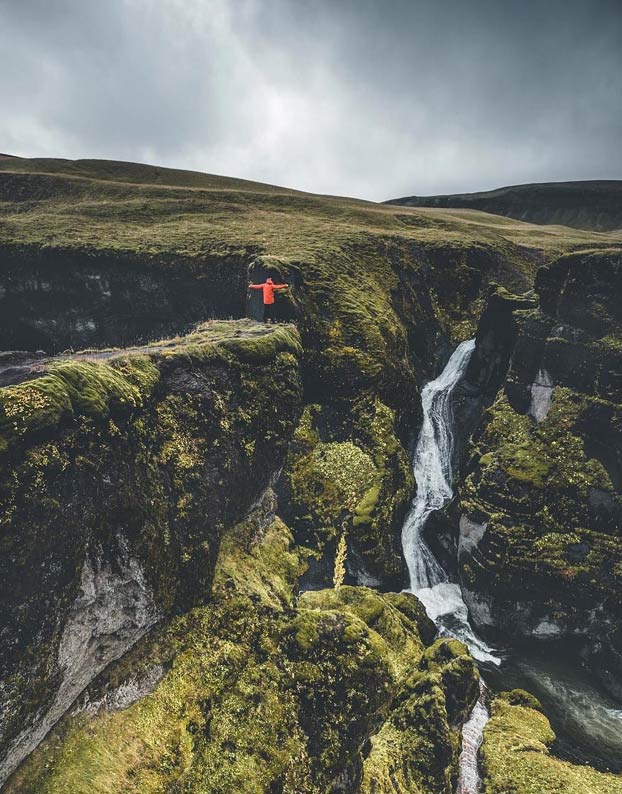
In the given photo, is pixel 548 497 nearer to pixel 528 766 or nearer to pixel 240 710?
pixel 528 766

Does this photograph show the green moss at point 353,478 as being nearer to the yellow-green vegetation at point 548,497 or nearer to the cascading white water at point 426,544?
the cascading white water at point 426,544

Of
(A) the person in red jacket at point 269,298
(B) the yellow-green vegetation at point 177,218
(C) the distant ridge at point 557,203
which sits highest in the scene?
(C) the distant ridge at point 557,203

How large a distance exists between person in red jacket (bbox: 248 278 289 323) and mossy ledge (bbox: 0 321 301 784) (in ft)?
36.4

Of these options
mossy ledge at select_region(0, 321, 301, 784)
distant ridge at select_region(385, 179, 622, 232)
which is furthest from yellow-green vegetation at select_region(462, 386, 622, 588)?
distant ridge at select_region(385, 179, 622, 232)

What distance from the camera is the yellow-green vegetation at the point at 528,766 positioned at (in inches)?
683

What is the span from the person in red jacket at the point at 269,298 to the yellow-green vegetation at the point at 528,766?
2880 centimetres

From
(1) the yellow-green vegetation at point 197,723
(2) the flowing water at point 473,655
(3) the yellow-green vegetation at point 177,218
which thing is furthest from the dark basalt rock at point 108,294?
(1) the yellow-green vegetation at point 197,723

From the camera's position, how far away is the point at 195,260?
44.9m

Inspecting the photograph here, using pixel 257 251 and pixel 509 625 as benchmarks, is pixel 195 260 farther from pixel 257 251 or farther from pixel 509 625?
pixel 509 625

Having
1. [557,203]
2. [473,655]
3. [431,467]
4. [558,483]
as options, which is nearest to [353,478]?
[431,467]

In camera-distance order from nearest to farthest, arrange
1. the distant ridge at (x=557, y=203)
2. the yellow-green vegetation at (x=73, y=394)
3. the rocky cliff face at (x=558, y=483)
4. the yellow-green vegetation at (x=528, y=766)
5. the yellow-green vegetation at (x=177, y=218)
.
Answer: the yellow-green vegetation at (x=73, y=394) → the yellow-green vegetation at (x=528, y=766) → the rocky cliff face at (x=558, y=483) → the yellow-green vegetation at (x=177, y=218) → the distant ridge at (x=557, y=203)

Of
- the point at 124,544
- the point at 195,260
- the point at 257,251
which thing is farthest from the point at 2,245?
the point at 124,544

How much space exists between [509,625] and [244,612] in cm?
1981

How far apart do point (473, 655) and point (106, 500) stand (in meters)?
24.9
